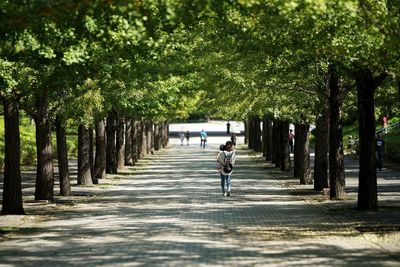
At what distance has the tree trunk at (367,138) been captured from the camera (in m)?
17.5

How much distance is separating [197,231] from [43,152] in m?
7.75

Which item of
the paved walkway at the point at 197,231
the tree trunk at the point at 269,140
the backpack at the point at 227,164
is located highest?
the tree trunk at the point at 269,140

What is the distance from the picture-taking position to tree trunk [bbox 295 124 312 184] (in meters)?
27.1

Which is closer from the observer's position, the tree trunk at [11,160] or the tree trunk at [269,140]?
the tree trunk at [11,160]

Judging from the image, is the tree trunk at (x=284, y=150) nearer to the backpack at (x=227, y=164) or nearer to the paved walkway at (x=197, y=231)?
the paved walkway at (x=197, y=231)

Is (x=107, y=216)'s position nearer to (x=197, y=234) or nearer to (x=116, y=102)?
(x=197, y=234)

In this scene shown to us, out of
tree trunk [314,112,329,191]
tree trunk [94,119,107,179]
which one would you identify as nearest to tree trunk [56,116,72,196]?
tree trunk [94,119,107,179]

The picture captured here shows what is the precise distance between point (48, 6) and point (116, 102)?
58.1ft

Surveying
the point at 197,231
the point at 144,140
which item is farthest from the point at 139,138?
the point at 197,231

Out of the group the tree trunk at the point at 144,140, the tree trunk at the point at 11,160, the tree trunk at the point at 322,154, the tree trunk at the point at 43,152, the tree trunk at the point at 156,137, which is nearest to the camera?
the tree trunk at the point at 11,160

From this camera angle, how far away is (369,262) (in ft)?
35.2

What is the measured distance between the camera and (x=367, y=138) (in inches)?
691

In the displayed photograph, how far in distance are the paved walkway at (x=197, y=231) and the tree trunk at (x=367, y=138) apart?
496 millimetres

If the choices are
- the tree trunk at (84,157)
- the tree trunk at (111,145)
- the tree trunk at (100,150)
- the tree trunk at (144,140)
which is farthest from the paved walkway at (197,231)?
the tree trunk at (144,140)
